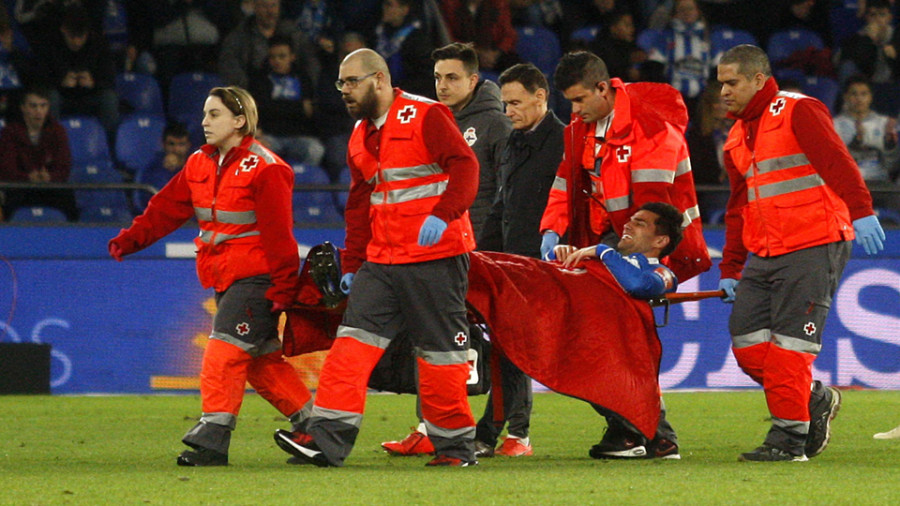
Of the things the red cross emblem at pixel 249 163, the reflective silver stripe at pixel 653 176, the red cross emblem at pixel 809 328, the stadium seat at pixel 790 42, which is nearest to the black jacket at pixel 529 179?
the reflective silver stripe at pixel 653 176

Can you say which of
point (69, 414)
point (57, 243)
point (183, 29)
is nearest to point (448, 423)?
point (69, 414)

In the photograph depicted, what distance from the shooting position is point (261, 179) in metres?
6.55

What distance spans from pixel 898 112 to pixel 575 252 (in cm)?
964

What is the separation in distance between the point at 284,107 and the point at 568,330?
7.94 m

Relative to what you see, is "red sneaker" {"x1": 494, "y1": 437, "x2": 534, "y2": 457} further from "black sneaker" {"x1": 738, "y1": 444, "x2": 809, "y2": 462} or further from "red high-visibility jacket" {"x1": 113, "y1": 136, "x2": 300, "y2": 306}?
"red high-visibility jacket" {"x1": 113, "y1": 136, "x2": 300, "y2": 306}

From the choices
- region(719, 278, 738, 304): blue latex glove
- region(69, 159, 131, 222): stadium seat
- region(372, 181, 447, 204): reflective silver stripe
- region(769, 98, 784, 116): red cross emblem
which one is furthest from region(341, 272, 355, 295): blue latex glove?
region(69, 159, 131, 222): stadium seat

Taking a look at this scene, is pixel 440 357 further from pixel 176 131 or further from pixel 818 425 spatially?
pixel 176 131

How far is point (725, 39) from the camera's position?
15.9 m

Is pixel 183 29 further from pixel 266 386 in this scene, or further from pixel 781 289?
pixel 781 289

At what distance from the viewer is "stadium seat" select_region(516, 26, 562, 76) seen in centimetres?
1526

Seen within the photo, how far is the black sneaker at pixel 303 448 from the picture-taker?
6086mm

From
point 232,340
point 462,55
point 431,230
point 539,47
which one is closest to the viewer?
point 431,230

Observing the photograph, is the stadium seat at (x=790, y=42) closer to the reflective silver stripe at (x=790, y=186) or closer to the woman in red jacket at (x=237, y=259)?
the reflective silver stripe at (x=790, y=186)

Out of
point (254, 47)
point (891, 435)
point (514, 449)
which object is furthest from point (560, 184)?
point (254, 47)
